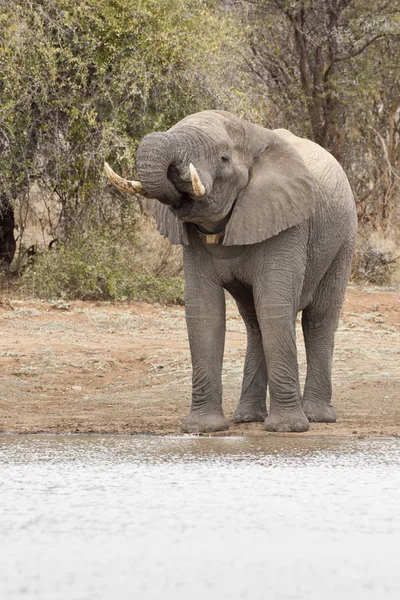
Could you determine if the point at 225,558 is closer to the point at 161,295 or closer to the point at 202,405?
the point at 202,405

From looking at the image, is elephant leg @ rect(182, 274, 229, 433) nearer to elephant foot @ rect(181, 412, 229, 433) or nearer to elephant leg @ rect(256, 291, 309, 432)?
elephant foot @ rect(181, 412, 229, 433)

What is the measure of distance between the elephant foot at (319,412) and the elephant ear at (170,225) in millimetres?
1658

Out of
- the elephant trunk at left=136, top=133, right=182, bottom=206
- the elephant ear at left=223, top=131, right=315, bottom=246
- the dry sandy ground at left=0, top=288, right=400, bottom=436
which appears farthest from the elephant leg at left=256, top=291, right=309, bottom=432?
the elephant trunk at left=136, top=133, right=182, bottom=206

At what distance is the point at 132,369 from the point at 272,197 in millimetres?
4140

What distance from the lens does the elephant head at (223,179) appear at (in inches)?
271

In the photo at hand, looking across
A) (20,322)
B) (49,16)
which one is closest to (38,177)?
(49,16)

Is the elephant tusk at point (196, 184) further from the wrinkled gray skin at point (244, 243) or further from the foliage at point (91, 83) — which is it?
the foliage at point (91, 83)

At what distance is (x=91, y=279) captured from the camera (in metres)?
15.6

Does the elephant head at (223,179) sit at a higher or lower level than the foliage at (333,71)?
lower

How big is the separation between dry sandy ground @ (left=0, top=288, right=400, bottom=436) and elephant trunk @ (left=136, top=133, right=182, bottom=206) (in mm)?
1635

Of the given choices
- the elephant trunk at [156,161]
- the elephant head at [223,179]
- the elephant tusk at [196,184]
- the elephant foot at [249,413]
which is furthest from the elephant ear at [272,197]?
the elephant foot at [249,413]

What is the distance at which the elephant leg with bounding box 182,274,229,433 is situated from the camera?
7637 millimetres

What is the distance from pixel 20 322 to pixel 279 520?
29.5 feet

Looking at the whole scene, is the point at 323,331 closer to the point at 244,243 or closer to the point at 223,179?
the point at 244,243
